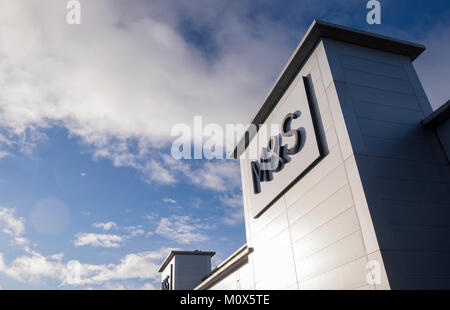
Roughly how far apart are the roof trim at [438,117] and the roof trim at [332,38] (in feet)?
12.2

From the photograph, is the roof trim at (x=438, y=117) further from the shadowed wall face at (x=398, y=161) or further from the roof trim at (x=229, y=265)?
the roof trim at (x=229, y=265)

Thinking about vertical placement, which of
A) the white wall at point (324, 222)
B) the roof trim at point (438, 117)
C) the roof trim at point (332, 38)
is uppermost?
the roof trim at point (332, 38)

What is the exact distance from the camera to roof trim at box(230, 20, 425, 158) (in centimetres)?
1136

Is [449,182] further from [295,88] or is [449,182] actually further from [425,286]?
[295,88]

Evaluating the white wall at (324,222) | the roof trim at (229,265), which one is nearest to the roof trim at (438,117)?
the white wall at (324,222)

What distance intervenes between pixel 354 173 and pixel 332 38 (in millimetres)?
5872

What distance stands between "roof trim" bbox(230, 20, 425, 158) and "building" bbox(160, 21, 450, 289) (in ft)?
0.14

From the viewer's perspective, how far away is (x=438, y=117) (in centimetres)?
1005

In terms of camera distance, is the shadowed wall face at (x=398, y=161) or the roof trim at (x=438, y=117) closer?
the shadowed wall face at (x=398, y=161)

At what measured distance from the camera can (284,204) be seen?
41.3ft

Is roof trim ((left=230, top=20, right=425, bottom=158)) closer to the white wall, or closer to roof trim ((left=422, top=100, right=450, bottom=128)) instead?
the white wall

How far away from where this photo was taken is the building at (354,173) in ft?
26.4

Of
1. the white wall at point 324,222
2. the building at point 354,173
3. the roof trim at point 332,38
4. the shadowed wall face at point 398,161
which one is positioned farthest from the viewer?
the roof trim at point 332,38

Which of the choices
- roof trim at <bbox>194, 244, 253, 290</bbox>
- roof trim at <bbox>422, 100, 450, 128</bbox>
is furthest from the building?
roof trim at <bbox>194, 244, 253, 290</bbox>
